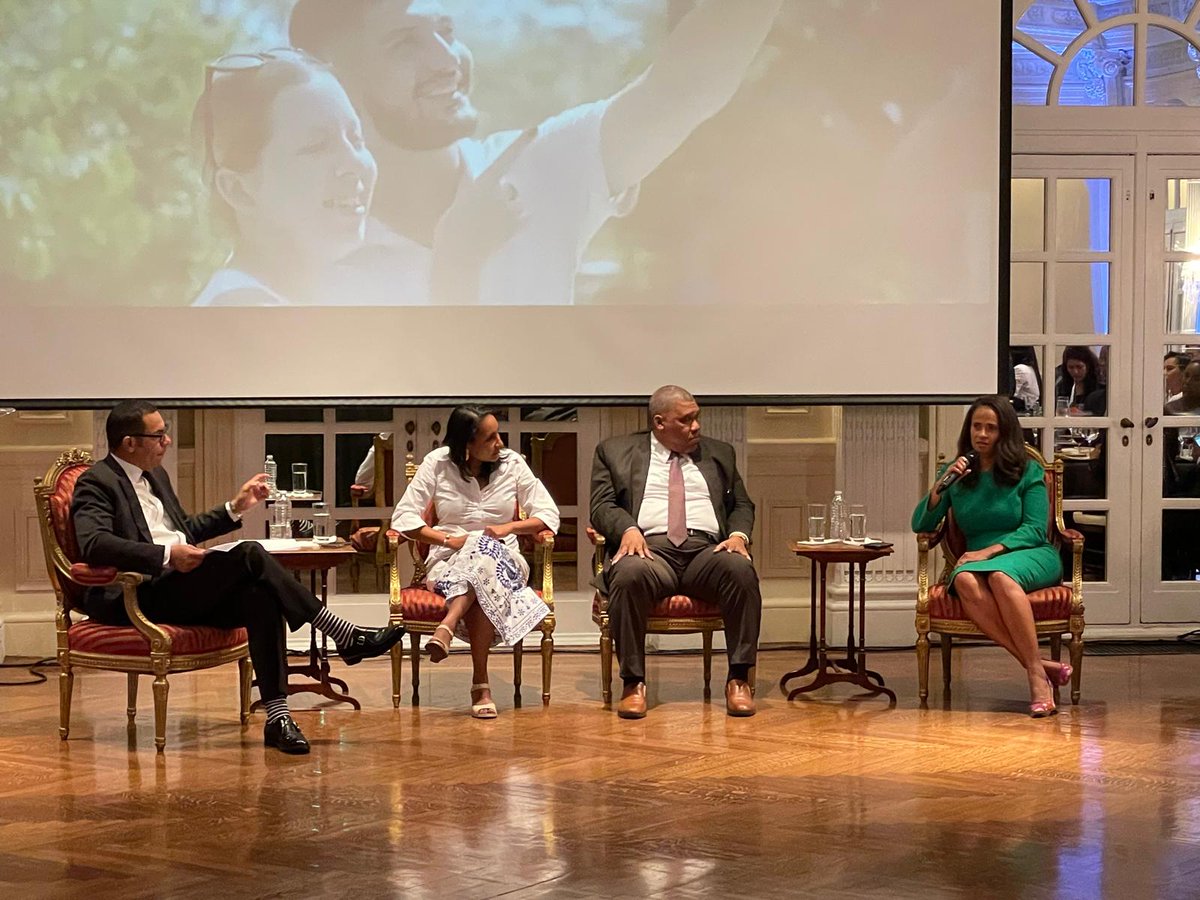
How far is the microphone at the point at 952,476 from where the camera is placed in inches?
223

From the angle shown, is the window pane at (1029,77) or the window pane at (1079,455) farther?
the window pane at (1079,455)

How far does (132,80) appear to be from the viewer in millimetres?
6285

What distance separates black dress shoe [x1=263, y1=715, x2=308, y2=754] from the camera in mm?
4859

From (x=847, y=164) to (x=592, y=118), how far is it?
1104mm

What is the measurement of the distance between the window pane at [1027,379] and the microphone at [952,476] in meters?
1.37

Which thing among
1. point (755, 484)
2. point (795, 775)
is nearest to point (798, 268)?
point (755, 484)

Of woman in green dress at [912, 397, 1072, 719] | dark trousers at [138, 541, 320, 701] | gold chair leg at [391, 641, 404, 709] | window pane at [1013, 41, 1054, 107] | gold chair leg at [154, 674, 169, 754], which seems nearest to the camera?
gold chair leg at [154, 674, 169, 754]

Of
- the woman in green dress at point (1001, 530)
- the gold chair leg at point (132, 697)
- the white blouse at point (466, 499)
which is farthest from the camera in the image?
the white blouse at point (466, 499)

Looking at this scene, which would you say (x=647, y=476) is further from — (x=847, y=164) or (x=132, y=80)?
(x=132, y=80)

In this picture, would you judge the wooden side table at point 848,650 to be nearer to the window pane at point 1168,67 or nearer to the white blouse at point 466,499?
the white blouse at point 466,499

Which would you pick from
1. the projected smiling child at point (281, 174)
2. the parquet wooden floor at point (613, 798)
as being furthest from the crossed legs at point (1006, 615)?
the projected smiling child at point (281, 174)

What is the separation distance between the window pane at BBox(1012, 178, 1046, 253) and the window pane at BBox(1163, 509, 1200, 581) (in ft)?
4.70

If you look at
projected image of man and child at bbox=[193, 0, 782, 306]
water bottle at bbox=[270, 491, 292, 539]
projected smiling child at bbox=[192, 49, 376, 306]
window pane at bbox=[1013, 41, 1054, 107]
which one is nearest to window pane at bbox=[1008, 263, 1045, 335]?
window pane at bbox=[1013, 41, 1054, 107]

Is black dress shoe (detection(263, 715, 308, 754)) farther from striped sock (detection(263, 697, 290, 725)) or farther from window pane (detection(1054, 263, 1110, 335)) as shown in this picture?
window pane (detection(1054, 263, 1110, 335))
